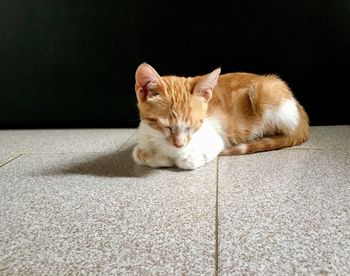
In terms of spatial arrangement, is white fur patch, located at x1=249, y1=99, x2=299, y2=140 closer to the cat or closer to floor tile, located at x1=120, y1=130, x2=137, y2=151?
the cat

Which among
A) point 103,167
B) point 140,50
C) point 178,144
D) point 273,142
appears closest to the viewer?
point 178,144

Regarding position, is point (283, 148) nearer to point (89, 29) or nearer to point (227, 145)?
point (227, 145)

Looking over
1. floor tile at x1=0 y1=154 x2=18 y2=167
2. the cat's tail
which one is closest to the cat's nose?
the cat's tail


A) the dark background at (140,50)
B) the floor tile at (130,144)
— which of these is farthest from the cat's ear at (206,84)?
the dark background at (140,50)

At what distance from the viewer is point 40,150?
156 cm

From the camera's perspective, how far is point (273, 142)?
1.34m

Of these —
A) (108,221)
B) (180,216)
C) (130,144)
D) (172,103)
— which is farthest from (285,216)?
(130,144)

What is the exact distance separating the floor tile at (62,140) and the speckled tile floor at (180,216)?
0.23m

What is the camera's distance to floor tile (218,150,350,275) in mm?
576

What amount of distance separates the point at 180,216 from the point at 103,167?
548mm

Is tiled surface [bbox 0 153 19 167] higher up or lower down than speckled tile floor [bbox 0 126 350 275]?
lower down

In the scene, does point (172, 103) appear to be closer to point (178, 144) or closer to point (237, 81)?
point (178, 144)

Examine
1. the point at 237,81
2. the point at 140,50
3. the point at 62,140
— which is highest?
the point at 140,50

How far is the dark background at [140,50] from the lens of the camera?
5.63 feet
